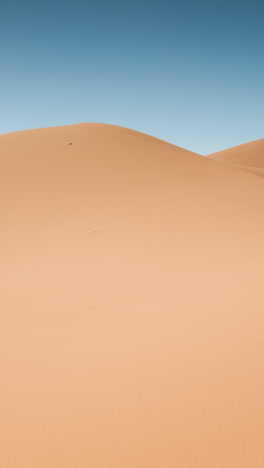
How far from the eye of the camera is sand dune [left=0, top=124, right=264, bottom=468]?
6.67 feet

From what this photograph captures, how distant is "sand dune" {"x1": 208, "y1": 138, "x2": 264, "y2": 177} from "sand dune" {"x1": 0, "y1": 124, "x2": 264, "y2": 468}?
38570 mm

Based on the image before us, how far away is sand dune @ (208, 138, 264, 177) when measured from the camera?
1779 inches

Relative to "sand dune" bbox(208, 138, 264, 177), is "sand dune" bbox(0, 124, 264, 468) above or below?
below

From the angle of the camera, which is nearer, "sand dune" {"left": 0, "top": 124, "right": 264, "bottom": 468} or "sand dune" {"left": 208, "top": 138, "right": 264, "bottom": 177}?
"sand dune" {"left": 0, "top": 124, "right": 264, "bottom": 468}

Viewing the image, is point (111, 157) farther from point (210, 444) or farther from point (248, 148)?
point (248, 148)

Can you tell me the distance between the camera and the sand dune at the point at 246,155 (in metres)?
45.2

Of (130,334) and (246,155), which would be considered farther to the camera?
(246,155)

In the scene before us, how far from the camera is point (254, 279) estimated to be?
488 cm

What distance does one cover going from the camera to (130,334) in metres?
3.36

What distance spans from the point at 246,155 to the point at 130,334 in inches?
1959

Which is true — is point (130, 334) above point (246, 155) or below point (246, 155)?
below

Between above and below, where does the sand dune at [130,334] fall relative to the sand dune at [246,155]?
below

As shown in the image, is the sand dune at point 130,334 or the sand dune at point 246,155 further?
the sand dune at point 246,155

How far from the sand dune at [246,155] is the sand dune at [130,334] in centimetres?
3857
